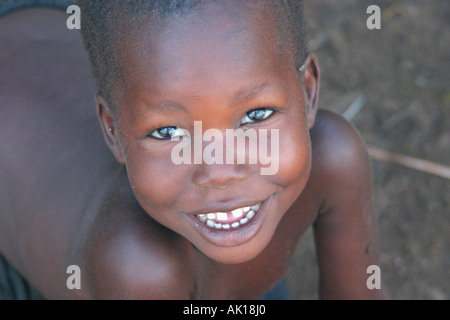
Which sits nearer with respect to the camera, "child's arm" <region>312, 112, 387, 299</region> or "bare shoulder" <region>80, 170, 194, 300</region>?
"bare shoulder" <region>80, 170, 194, 300</region>

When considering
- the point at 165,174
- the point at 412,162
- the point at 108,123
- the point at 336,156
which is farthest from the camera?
the point at 412,162

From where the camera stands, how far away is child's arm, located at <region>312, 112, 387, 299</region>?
57.4 inches

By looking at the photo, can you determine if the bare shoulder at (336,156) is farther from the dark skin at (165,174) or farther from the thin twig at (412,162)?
the thin twig at (412,162)

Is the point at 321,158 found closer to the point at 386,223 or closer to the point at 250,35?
the point at 250,35

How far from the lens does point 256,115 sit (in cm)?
108

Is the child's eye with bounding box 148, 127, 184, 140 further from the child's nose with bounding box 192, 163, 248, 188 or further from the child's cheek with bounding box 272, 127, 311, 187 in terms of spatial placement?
the child's cheek with bounding box 272, 127, 311, 187

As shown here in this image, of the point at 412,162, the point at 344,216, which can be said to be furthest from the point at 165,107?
the point at 412,162

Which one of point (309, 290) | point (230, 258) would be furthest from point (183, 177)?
point (309, 290)

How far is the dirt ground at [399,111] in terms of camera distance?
2.08m

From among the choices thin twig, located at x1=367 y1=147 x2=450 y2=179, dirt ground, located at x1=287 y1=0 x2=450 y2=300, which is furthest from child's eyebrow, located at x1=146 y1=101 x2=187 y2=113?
thin twig, located at x1=367 y1=147 x2=450 y2=179

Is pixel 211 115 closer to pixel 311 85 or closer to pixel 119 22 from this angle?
pixel 119 22

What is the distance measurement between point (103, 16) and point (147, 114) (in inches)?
7.2

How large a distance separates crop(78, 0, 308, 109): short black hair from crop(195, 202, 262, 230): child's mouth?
0.88 ft

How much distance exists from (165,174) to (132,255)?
254mm
